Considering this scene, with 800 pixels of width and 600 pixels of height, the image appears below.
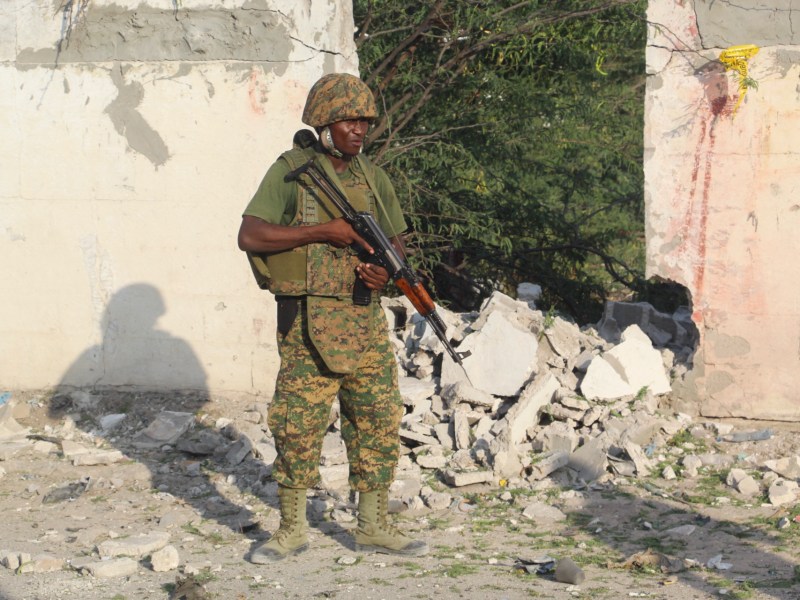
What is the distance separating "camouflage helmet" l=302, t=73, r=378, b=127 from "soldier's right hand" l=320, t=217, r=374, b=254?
1.15 ft

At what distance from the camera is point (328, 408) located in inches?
164

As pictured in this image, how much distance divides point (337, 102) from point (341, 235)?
0.46 metres

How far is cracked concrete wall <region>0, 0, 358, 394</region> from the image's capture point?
20.0 feet

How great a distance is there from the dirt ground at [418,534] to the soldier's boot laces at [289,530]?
0.16 feet

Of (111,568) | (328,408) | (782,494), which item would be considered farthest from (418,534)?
(782,494)

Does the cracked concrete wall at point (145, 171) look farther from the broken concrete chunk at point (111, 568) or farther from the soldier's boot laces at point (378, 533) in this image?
the broken concrete chunk at point (111, 568)

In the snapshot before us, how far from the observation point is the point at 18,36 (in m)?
6.35

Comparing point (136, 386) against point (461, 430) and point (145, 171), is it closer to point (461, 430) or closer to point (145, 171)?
point (145, 171)

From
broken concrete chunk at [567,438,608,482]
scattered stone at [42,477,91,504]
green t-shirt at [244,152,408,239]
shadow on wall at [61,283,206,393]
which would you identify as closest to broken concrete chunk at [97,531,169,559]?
scattered stone at [42,477,91,504]

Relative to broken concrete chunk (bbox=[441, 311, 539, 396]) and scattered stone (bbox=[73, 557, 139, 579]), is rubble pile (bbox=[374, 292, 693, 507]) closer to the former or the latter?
broken concrete chunk (bbox=[441, 311, 539, 396])

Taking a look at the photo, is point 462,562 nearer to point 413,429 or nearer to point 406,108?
point 413,429

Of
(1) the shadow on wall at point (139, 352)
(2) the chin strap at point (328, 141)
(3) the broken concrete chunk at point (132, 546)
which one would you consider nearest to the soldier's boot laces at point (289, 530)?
(3) the broken concrete chunk at point (132, 546)

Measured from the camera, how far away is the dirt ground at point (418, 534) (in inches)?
152

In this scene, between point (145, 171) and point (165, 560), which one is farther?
point (145, 171)
